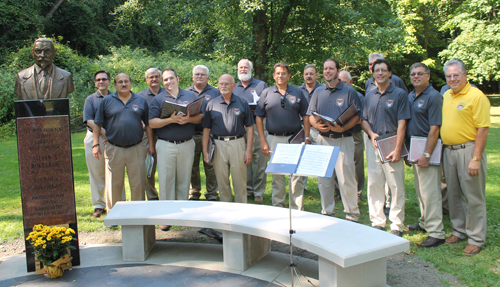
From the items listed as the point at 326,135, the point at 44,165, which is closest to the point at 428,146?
the point at 326,135

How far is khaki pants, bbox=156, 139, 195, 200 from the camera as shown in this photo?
6.01 meters

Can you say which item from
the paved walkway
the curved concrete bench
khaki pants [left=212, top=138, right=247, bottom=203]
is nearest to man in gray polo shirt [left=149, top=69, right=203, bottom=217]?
khaki pants [left=212, top=138, right=247, bottom=203]

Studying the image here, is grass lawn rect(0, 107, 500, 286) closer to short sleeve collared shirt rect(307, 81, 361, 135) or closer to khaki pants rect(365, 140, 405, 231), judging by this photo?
khaki pants rect(365, 140, 405, 231)

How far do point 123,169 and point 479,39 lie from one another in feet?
77.3

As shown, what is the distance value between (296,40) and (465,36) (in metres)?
13.7

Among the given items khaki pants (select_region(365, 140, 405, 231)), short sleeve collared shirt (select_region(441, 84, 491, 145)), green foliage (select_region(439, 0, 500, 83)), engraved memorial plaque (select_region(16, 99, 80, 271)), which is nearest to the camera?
engraved memorial plaque (select_region(16, 99, 80, 271))

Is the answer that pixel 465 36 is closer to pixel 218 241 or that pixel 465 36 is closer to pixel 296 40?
pixel 296 40

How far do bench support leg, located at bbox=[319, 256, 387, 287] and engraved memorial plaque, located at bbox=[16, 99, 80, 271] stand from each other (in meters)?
2.83

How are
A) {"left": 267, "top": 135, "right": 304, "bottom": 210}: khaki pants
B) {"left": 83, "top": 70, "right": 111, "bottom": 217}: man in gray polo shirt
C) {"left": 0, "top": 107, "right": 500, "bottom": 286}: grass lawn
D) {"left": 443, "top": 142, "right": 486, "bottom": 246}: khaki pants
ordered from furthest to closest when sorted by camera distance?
{"left": 83, "top": 70, "right": 111, "bottom": 217}: man in gray polo shirt < {"left": 267, "top": 135, "right": 304, "bottom": 210}: khaki pants < {"left": 443, "top": 142, "right": 486, "bottom": 246}: khaki pants < {"left": 0, "top": 107, "right": 500, "bottom": 286}: grass lawn

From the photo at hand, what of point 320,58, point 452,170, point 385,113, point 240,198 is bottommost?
point 240,198

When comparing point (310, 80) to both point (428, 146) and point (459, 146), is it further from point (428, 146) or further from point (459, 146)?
point (459, 146)

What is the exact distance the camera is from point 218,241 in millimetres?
5566

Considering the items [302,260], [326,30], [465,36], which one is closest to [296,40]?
[326,30]

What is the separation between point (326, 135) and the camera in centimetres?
605
